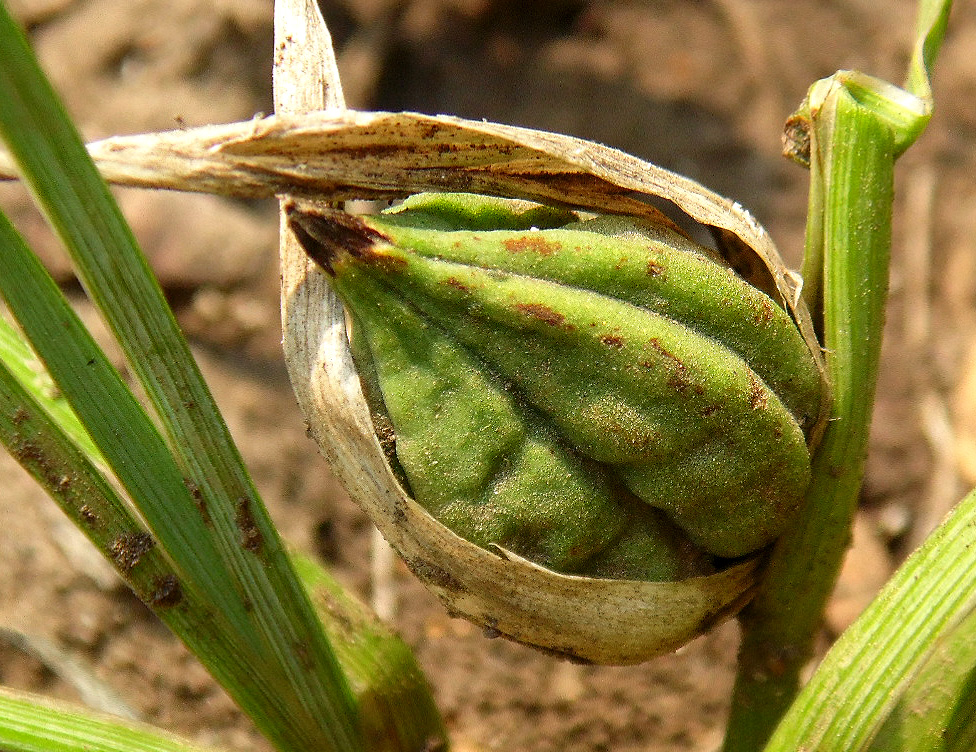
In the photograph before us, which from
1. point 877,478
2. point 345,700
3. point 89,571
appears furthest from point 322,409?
point 877,478

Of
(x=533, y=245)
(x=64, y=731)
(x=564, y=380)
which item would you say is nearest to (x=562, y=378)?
(x=564, y=380)

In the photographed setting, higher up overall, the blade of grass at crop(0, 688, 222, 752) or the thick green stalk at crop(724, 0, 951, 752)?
the thick green stalk at crop(724, 0, 951, 752)

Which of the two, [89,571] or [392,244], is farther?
[89,571]

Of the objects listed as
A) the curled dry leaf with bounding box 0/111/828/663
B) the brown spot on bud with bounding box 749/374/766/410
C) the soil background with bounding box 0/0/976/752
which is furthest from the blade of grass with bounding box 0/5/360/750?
the soil background with bounding box 0/0/976/752

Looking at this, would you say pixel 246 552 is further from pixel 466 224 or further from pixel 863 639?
pixel 863 639

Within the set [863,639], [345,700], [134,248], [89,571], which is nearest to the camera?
[134,248]

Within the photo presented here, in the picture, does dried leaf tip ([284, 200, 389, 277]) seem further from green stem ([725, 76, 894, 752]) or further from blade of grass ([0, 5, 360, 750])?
green stem ([725, 76, 894, 752])
